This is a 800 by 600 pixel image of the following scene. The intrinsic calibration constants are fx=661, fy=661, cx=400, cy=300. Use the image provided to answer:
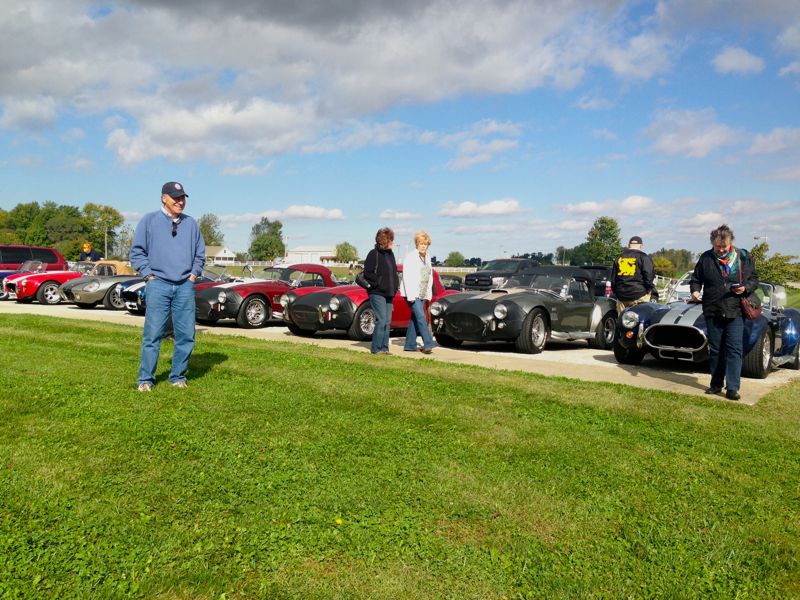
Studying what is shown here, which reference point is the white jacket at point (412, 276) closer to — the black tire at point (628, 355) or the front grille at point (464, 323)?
the front grille at point (464, 323)

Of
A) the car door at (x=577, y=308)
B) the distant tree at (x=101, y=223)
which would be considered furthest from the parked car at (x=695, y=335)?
the distant tree at (x=101, y=223)

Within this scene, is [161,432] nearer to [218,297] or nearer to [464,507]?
[464,507]

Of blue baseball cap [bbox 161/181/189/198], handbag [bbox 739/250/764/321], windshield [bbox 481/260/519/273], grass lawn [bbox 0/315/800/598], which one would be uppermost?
blue baseball cap [bbox 161/181/189/198]

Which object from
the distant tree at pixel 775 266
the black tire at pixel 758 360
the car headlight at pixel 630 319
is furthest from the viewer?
the distant tree at pixel 775 266

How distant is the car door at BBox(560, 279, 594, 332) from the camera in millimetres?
10773

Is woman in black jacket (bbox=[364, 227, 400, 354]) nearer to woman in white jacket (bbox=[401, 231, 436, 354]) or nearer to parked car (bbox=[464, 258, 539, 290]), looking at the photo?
woman in white jacket (bbox=[401, 231, 436, 354])

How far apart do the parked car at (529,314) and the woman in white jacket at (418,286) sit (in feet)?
2.09

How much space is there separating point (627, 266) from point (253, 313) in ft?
24.9

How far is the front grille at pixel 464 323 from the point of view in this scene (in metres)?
9.88

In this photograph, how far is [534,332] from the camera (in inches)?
401

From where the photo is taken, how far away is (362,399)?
5660 millimetres

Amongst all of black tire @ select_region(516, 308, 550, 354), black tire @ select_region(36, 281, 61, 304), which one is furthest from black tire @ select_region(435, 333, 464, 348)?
black tire @ select_region(36, 281, 61, 304)

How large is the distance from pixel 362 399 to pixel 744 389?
431 centimetres

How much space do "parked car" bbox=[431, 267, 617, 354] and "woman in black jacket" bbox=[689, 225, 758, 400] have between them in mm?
3313
